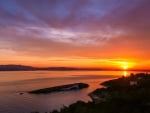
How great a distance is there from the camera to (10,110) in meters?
57.7

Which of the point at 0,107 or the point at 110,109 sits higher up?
the point at 110,109

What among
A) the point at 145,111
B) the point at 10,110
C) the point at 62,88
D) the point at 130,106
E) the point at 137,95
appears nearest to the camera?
the point at 145,111

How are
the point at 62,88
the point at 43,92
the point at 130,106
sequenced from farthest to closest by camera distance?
the point at 62,88
the point at 43,92
the point at 130,106

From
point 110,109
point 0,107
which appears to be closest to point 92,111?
point 110,109

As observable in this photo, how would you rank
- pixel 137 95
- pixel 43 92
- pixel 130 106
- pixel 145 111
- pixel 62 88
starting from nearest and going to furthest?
pixel 145 111, pixel 130 106, pixel 137 95, pixel 43 92, pixel 62 88

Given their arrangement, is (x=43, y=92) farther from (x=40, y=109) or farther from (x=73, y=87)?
(x=40, y=109)

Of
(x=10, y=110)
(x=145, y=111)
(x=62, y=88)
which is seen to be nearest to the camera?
(x=145, y=111)

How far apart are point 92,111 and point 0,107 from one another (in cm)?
3545

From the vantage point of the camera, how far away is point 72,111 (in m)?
36.7

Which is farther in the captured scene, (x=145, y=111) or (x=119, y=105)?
(x=119, y=105)

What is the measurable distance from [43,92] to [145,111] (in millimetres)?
68878

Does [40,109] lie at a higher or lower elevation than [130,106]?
lower

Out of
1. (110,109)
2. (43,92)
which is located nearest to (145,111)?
(110,109)

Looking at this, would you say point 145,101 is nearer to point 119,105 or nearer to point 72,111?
point 119,105
